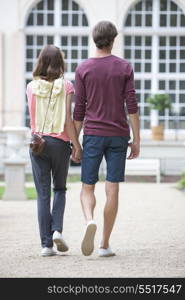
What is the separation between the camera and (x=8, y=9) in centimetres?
2405

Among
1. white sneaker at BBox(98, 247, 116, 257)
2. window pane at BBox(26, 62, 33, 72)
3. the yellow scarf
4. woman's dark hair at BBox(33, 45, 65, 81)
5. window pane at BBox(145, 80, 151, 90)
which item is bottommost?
window pane at BBox(145, 80, 151, 90)

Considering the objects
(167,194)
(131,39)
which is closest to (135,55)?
(131,39)

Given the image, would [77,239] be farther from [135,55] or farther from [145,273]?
[135,55]

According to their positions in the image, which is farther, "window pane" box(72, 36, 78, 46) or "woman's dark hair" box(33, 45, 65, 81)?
"window pane" box(72, 36, 78, 46)

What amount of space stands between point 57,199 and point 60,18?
18364 mm

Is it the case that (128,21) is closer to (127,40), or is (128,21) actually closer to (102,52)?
(127,40)

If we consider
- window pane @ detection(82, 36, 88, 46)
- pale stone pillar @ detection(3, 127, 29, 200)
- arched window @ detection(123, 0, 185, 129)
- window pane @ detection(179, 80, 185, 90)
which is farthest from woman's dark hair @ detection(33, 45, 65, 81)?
window pane @ detection(179, 80, 185, 90)

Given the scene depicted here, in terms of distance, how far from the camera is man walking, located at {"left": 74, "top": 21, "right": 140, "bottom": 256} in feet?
18.8

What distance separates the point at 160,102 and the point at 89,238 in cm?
1699

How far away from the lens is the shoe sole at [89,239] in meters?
5.53

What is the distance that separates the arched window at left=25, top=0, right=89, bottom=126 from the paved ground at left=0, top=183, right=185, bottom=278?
12928 mm

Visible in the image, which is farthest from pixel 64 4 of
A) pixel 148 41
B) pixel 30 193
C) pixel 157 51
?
pixel 30 193

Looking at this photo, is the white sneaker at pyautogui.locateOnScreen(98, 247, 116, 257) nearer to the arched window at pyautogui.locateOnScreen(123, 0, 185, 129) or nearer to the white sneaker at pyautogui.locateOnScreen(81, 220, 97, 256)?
the white sneaker at pyautogui.locateOnScreen(81, 220, 97, 256)

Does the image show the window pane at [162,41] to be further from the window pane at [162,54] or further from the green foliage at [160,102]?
the green foliage at [160,102]
